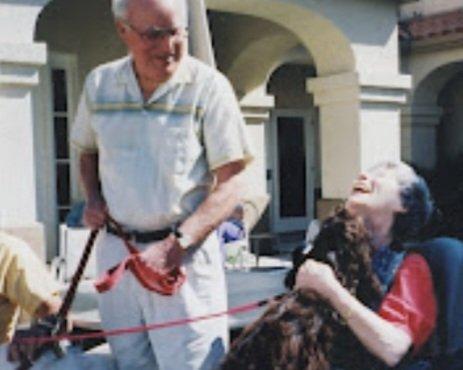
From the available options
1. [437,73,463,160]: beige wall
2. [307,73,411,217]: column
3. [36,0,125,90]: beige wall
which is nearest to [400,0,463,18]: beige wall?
[437,73,463,160]: beige wall

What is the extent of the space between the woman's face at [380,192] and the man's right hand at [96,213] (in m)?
0.72

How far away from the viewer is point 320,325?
180 centimetres

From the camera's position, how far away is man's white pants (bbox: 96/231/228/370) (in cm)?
199

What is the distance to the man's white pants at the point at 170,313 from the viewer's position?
6.52 ft

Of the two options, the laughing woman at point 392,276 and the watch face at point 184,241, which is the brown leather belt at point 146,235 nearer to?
the watch face at point 184,241

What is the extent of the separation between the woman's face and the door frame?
350 inches

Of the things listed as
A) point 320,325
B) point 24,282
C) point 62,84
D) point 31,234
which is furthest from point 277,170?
point 320,325

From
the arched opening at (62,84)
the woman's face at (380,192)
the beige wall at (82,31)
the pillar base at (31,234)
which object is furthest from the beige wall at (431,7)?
the woman's face at (380,192)

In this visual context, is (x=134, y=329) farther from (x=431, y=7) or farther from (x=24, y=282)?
(x=431, y=7)

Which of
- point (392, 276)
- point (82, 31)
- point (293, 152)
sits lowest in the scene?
point (392, 276)

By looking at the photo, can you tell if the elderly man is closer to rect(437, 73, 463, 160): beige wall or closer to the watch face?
the watch face

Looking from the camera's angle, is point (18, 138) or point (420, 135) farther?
point (420, 135)

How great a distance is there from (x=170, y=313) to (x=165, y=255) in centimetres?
19

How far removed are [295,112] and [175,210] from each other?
9739 mm
